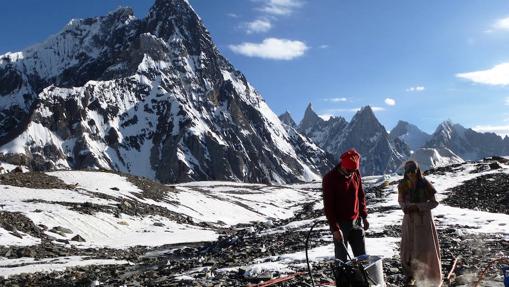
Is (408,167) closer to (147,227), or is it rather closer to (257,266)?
(257,266)

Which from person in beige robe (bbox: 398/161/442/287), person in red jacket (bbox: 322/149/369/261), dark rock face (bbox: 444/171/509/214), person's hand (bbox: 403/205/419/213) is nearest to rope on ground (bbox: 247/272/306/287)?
person in red jacket (bbox: 322/149/369/261)

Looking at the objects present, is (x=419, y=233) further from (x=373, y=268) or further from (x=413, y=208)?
(x=373, y=268)

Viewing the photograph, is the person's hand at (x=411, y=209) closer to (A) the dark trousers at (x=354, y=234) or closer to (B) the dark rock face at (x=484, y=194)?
(A) the dark trousers at (x=354, y=234)

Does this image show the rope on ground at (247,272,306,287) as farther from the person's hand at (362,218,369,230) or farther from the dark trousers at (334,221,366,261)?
the person's hand at (362,218,369,230)

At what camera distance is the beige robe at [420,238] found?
38.4ft

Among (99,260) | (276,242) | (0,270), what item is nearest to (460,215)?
(276,242)

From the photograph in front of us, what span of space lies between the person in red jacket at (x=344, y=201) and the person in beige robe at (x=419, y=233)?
181 cm

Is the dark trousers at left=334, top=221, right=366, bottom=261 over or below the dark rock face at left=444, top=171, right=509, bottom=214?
over

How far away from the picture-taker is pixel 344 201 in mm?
10766

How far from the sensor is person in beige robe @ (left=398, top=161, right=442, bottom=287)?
11719mm

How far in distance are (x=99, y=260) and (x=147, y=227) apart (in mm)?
18332

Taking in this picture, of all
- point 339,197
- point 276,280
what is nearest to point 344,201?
point 339,197

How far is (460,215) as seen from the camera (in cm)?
2706

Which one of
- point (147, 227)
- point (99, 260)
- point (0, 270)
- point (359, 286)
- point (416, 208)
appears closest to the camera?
point (359, 286)
